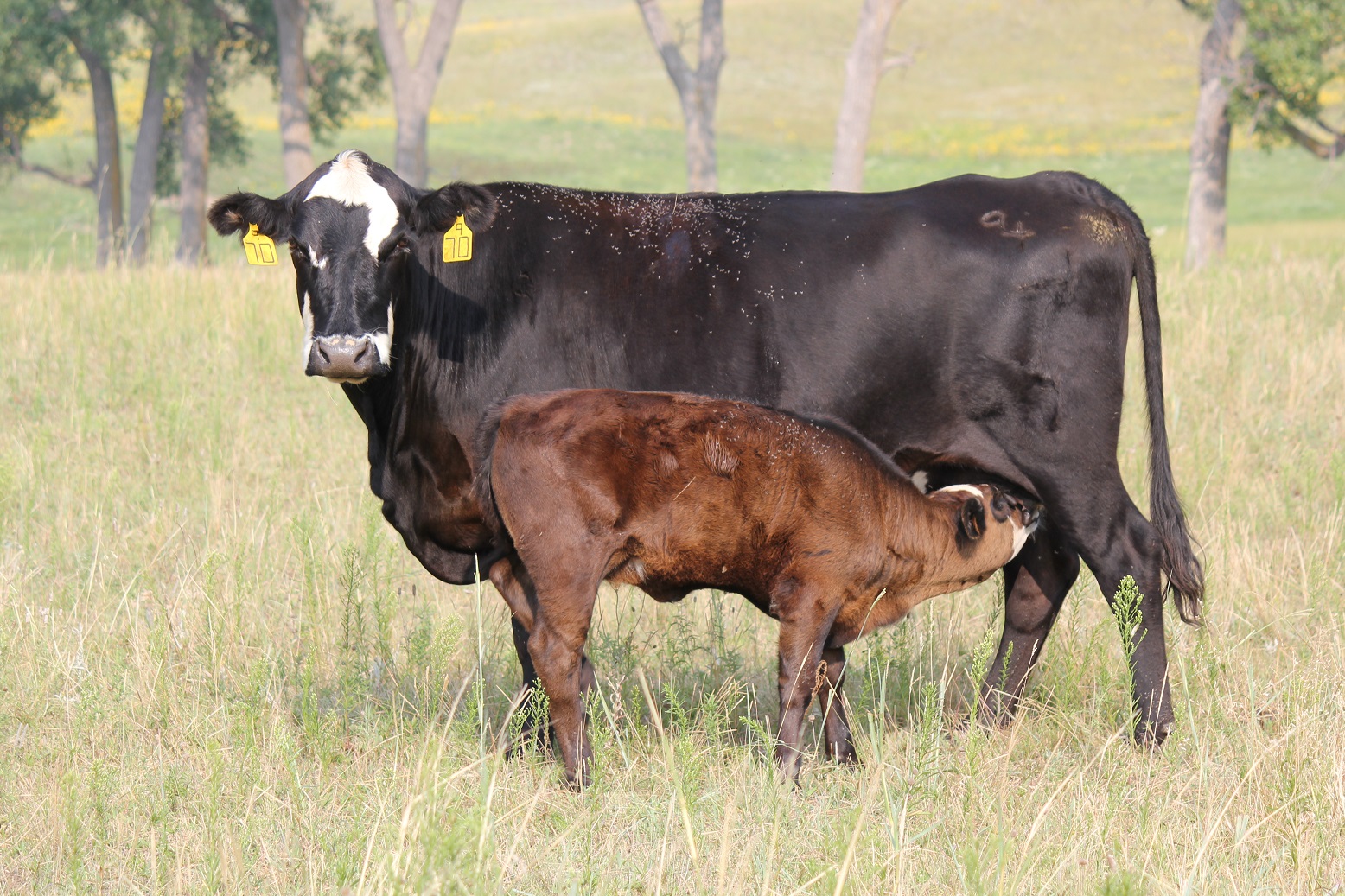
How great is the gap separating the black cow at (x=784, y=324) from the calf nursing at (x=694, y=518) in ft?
1.48

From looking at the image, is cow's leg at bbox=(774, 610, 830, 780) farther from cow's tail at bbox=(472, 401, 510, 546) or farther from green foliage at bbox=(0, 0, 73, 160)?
green foliage at bbox=(0, 0, 73, 160)

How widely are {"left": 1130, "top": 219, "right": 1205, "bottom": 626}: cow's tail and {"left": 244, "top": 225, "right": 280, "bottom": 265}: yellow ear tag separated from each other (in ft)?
10.8

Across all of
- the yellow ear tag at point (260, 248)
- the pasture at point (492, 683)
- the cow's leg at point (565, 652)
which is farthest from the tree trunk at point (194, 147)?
the cow's leg at point (565, 652)

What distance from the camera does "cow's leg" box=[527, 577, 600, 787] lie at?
4051mm

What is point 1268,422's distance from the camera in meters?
8.45

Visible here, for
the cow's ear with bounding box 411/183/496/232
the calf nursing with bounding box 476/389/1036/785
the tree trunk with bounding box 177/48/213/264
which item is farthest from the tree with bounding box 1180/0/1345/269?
the tree trunk with bounding box 177/48/213/264

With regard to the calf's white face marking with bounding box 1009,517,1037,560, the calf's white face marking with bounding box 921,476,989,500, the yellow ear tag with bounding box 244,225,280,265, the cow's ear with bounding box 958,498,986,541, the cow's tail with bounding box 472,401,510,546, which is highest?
the yellow ear tag with bounding box 244,225,280,265

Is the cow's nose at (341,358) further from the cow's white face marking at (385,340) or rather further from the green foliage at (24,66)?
the green foliage at (24,66)

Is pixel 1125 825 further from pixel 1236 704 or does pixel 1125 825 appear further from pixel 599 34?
pixel 599 34

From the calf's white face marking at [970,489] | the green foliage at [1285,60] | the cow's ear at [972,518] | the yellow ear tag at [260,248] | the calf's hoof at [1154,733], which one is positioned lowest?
the calf's hoof at [1154,733]

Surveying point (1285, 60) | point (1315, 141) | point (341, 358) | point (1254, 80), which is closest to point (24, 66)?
point (1254, 80)

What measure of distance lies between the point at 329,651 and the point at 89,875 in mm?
1830

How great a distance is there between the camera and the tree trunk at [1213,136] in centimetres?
1995

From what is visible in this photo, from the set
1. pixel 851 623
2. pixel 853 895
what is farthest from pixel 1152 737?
pixel 853 895
